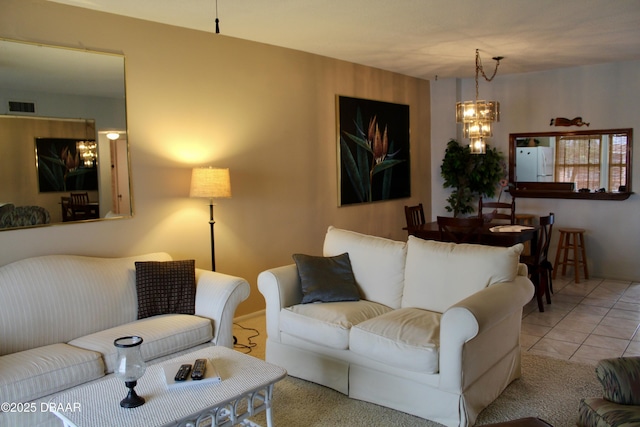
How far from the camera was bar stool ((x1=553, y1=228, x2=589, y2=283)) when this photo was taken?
6.43m

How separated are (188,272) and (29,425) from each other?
4.66 ft

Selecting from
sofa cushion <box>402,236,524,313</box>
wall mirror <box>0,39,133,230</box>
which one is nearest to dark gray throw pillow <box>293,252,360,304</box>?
sofa cushion <box>402,236,524,313</box>

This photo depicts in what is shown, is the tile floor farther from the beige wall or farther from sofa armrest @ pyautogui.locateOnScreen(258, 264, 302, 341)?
the beige wall

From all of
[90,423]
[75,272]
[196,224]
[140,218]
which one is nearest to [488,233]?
[196,224]

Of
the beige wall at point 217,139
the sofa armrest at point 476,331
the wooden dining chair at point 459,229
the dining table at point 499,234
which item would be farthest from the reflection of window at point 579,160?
the sofa armrest at point 476,331

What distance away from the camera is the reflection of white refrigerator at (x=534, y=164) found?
22.6 ft

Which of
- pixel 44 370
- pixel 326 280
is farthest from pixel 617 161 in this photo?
pixel 44 370

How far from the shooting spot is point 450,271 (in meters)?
3.47

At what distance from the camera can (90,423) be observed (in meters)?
2.15

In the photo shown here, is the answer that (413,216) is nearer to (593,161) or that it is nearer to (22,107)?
(593,161)

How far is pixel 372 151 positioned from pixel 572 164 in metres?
2.56

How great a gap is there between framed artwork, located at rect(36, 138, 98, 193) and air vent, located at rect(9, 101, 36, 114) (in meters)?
0.20

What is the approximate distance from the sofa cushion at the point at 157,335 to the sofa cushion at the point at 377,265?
Result: 1143 millimetres

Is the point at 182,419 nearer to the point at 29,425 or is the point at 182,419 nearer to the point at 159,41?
the point at 29,425
